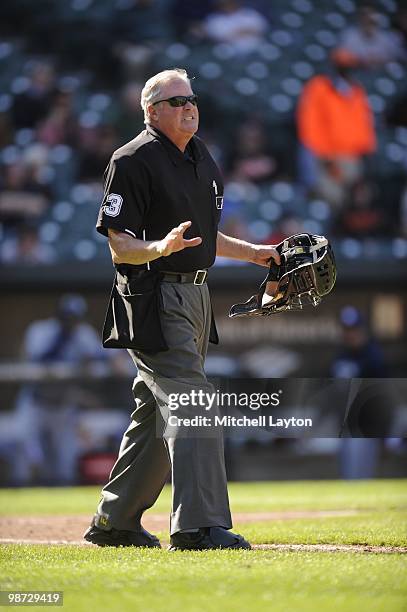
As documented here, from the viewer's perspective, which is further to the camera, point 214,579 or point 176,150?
point 176,150

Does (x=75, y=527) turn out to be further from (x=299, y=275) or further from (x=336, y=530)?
(x=299, y=275)

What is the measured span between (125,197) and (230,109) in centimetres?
1078

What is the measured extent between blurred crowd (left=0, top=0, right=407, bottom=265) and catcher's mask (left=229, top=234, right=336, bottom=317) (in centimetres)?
811

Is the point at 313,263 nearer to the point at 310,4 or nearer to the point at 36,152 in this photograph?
the point at 36,152

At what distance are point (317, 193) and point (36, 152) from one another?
11.9 ft

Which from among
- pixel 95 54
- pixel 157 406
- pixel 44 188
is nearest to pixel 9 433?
pixel 44 188

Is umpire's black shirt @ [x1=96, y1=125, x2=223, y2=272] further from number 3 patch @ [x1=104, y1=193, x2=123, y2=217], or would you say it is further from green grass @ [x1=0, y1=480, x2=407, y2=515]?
green grass @ [x1=0, y1=480, x2=407, y2=515]

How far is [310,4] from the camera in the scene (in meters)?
15.8

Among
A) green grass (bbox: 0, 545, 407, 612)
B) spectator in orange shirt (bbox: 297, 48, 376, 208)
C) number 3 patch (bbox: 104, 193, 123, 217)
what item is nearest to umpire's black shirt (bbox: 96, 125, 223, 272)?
number 3 patch (bbox: 104, 193, 123, 217)

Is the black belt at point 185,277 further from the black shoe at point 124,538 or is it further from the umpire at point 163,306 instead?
the black shoe at point 124,538

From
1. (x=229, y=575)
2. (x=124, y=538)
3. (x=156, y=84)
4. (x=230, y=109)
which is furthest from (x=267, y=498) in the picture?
(x=230, y=109)

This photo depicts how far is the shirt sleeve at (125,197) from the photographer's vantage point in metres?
4.07

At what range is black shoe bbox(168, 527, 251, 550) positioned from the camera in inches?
155

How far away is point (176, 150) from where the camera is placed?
4.26 meters
